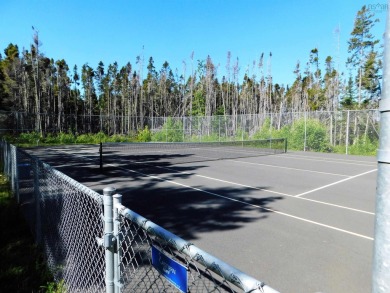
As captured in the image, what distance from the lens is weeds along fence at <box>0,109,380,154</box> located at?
23.7 m

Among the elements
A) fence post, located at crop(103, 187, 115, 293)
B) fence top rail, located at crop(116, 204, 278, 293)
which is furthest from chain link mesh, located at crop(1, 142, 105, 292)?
fence top rail, located at crop(116, 204, 278, 293)

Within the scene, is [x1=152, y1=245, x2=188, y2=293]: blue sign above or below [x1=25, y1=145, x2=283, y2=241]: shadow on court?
above

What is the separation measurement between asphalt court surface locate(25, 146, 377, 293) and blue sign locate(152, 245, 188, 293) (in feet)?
8.86

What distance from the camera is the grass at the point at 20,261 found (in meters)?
3.71

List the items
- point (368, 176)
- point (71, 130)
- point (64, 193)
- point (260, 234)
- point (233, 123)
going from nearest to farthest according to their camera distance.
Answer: point (64, 193) → point (260, 234) → point (368, 176) → point (233, 123) → point (71, 130)

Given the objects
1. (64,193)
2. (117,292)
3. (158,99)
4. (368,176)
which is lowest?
(368,176)

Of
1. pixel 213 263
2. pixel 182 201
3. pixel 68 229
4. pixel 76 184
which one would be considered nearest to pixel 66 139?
pixel 182 201

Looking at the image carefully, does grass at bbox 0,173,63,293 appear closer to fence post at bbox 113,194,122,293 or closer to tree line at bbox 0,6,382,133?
fence post at bbox 113,194,122,293

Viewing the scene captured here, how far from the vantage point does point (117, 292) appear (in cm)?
203

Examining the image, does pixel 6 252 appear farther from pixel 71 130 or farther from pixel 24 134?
pixel 71 130

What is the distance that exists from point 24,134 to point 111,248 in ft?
116

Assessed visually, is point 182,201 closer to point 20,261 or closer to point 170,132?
point 20,261

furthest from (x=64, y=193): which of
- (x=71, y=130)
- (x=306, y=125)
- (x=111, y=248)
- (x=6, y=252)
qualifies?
(x=71, y=130)

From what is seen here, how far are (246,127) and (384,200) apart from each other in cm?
3542
